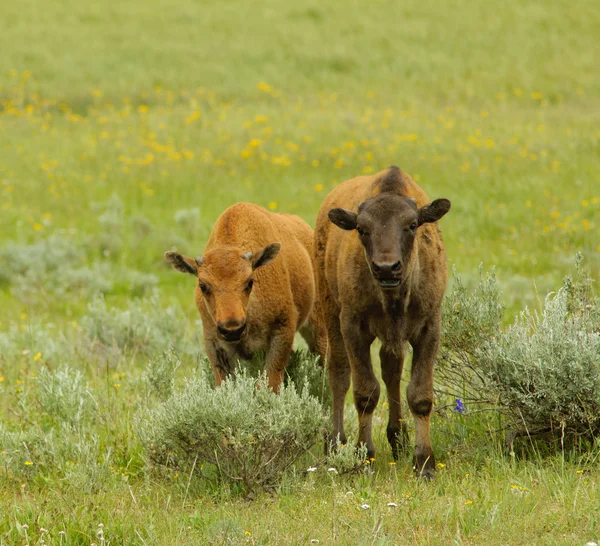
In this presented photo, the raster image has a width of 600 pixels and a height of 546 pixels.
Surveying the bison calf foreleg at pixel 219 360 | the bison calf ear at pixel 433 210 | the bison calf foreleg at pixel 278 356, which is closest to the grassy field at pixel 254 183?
the bison calf foreleg at pixel 219 360

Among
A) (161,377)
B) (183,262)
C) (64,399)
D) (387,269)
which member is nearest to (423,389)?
(387,269)

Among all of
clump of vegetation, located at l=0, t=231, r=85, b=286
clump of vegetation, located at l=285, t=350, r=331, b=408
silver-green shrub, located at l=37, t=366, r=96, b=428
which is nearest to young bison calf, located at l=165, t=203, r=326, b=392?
clump of vegetation, located at l=285, t=350, r=331, b=408

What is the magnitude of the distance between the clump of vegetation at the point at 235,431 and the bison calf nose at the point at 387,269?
3.33ft

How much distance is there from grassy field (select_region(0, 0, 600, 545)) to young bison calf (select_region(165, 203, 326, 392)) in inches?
39.5

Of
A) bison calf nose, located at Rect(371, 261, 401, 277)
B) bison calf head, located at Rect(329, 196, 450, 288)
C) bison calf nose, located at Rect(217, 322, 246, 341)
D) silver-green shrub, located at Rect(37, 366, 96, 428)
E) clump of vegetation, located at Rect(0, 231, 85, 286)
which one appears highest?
bison calf head, located at Rect(329, 196, 450, 288)

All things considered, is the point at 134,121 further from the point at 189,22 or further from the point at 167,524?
the point at 167,524

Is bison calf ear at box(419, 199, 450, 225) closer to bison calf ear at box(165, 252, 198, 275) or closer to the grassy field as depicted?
the grassy field

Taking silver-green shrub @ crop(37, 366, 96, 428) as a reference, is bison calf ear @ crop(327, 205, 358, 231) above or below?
above

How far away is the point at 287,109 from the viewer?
22.4m

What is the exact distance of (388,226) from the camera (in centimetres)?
601

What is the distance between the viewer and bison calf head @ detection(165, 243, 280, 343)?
250 inches

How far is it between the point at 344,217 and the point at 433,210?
0.58m

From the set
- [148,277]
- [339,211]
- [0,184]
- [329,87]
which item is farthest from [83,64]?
[339,211]

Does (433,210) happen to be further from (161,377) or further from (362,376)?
(161,377)
